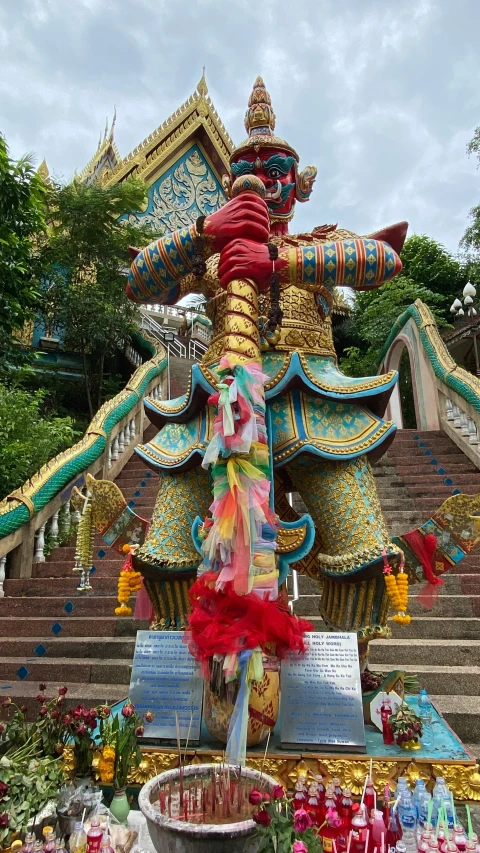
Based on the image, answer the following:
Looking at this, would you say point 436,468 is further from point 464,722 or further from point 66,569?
point 66,569

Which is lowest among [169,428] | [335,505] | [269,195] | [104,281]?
[335,505]

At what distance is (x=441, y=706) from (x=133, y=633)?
7.14ft

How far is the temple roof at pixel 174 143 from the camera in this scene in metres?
14.7

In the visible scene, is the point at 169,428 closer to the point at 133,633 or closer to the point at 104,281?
the point at 133,633

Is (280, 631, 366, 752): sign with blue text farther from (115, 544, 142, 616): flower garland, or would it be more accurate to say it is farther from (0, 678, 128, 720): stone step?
(0, 678, 128, 720): stone step

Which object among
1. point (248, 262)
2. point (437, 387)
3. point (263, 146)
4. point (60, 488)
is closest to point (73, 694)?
point (60, 488)

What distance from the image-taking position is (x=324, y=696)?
2053mm

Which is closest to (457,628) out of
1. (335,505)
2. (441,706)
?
(441,706)

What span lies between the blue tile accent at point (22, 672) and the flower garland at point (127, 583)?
1779mm

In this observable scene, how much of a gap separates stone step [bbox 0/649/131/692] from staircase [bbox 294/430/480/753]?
1.32 metres

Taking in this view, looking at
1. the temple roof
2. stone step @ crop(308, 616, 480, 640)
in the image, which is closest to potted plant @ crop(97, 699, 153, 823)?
stone step @ crop(308, 616, 480, 640)

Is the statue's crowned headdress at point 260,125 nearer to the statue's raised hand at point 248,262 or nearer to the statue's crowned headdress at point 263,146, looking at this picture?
the statue's crowned headdress at point 263,146

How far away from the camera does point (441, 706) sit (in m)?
2.94

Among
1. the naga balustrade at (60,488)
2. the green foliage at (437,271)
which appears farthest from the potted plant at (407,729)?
the green foliage at (437,271)
